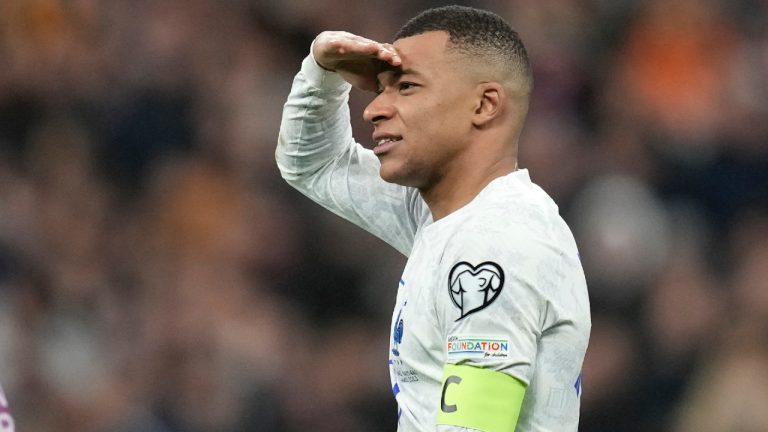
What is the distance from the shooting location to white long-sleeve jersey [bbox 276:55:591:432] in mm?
2684

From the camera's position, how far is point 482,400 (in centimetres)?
264

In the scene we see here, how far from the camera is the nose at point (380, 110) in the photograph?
3.10 metres

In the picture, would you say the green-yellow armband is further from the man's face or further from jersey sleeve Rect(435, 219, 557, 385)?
the man's face

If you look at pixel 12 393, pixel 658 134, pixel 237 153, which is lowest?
pixel 12 393

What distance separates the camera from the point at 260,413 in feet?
19.7

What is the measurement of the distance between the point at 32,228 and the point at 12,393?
97 cm

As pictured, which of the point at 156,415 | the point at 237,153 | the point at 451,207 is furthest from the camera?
the point at 237,153

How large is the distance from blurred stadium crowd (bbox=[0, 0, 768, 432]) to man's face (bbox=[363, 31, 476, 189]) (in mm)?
3088

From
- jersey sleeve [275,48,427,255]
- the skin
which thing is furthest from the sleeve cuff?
the skin

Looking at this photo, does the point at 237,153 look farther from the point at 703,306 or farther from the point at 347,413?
the point at 703,306

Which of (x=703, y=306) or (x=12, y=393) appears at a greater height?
(x=703, y=306)

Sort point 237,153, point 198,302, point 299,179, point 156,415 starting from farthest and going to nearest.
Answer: point 237,153 < point 198,302 < point 156,415 < point 299,179

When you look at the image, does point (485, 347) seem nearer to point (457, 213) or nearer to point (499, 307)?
point (499, 307)

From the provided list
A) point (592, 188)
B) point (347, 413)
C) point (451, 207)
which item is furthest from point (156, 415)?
point (451, 207)
